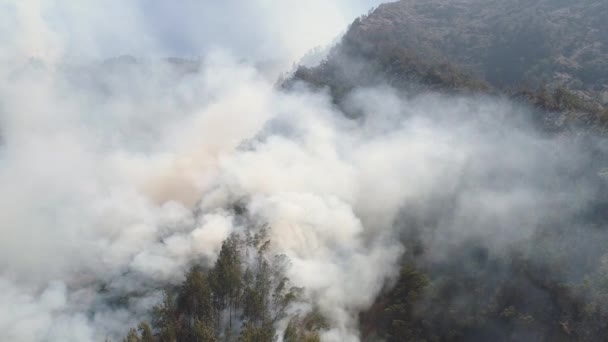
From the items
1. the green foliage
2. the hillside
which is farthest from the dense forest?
the hillside

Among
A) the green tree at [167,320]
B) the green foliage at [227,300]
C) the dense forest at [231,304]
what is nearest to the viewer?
the green tree at [167,320]

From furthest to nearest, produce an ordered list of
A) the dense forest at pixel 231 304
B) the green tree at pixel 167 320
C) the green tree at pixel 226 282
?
the green tree at pixel 226 282, the dense forest at pixel 231 304, the green tree at pixel 167 320

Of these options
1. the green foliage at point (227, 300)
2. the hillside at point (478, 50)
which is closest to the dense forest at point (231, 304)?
the green foliage at point (227, 300)

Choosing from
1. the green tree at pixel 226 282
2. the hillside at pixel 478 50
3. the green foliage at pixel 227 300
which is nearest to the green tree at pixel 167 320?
the green foliage at pixel 227 300

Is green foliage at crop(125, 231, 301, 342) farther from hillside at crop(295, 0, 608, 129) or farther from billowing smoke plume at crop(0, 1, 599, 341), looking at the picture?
hillside at crop(295, 0, 608, 129)

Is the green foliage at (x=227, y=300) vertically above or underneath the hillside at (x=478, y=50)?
underneath

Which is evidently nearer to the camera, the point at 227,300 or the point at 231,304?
the point at 231,304

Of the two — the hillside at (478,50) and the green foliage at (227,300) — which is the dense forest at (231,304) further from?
the hillside at (478,50)

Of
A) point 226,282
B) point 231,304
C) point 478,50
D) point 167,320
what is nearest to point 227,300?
point 231,304

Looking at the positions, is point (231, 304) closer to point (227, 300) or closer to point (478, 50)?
point (227, 300)

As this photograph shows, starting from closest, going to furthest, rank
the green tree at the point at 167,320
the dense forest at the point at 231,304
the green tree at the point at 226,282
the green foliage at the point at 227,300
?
the green tree at the point at 167,320, the dense forest at the point at 231,304, the green foliage at the point at 227,300, the green tree at the point at 226,282

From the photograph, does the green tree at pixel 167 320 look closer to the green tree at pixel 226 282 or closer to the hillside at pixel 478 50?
the green tree at pixel 226 282

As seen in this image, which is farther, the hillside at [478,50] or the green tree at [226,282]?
the hillside at [478,50]

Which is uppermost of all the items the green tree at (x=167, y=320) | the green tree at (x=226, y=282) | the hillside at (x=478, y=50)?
the hillside at (x=478, y=50)
